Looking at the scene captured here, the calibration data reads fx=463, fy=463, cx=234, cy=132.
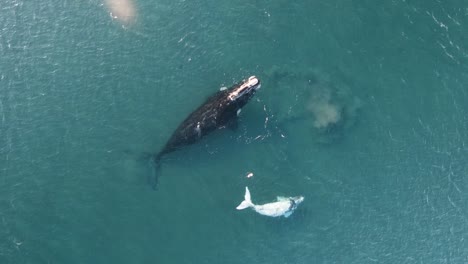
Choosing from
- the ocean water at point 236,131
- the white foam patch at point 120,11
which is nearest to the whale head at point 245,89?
the ocean water at point 236,131

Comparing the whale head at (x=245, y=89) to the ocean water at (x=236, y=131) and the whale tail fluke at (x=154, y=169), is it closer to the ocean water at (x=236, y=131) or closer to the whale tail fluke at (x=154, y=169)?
the ocean water at (x=236, y=131)

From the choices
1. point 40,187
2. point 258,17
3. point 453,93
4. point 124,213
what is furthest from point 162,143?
point 453,93

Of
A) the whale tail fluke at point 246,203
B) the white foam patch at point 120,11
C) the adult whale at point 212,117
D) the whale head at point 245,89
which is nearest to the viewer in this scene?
the whale head at point 245,89

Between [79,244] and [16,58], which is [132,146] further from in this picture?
[16,58]

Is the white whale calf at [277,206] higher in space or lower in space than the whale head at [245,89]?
lower

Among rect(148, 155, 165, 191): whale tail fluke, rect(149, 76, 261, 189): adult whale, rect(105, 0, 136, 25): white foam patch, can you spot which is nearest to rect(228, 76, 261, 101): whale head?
rect(149, 76, 261, 189): adult whale

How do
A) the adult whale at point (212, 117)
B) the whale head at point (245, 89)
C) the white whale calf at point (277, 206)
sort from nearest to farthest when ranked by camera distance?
the whale head at point (245, 89) → the adult whale at point (212, 117) → the white whale calf at point (277, 206)
